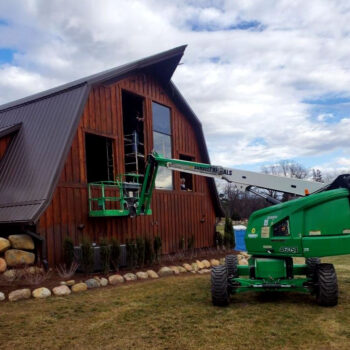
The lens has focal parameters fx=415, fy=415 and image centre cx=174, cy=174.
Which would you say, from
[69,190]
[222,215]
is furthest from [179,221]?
[69,190]

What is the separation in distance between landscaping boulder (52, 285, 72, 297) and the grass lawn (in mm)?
320

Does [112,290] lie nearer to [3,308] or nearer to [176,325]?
[3,308]

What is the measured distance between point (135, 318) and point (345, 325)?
348 cm

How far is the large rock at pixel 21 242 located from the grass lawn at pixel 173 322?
2.51 meters

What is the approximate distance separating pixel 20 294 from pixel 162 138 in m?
9.60

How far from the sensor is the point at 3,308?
26.9ft

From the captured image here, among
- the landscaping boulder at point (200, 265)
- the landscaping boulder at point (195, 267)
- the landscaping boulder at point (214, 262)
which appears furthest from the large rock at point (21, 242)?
the landscaping boulder at point (214, 262)

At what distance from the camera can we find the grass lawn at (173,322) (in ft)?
19.2

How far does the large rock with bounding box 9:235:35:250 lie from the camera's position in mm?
11055

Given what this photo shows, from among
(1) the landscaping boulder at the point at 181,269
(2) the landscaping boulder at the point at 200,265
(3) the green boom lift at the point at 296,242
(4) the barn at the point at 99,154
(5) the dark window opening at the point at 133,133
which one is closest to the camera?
(3) the green boom lift at the point at 296,242

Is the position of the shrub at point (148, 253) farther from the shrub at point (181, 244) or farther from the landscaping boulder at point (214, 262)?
the shrub at point (181, 244)

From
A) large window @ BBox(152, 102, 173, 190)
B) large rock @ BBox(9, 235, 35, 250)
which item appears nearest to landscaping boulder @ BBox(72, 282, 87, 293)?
large rock @ BBox(9, 235, 35, 250)

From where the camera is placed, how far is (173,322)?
22.9 ft

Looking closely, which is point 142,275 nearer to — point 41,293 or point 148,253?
point 148,253
